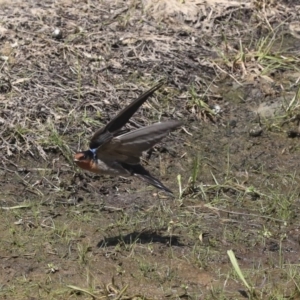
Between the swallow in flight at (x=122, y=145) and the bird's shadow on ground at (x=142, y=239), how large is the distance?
0.30m

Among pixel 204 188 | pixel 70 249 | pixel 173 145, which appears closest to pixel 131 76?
pixel 173 145

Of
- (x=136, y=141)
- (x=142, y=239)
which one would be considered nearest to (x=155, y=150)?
(x=142, y=239)

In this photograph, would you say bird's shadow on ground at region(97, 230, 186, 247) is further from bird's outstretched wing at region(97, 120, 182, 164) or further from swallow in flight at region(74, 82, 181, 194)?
bird's outstretched wing at region(97, 120, 182, 164)

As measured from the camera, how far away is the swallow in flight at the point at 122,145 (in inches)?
185

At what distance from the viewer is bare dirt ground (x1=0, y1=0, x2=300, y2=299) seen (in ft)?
15.7

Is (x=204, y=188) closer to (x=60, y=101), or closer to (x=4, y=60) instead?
(x=60, y=101)

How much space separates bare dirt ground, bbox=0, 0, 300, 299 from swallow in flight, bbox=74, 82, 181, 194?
353 millimetres

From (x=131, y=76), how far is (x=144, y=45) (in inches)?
16.6

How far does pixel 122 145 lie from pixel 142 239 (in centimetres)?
59

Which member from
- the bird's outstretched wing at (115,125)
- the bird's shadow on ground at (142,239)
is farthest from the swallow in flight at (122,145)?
the bird's shadow on ground at (142,239)

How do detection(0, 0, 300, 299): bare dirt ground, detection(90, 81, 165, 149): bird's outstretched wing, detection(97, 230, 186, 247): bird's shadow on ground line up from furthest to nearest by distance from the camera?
1. detection(97, 230, 186, 247): bird's shadow on ground
2. detection(0, 0, 300, 299): bare dirt ground
3. detection(90, 81, 165, 149): bird's outstretched wing

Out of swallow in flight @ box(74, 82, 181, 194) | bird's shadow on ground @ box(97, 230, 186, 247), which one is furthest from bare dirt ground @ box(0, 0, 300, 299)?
swallow in flight @ box(74, 82, 181, 194)

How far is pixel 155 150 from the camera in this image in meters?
5.95

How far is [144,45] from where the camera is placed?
687 centimetres
